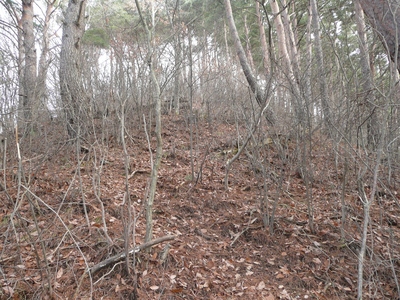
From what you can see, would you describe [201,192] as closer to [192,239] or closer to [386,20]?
[192,239]

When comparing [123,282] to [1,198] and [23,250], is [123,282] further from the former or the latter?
[1,198]

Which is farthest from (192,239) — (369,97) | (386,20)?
(386,20)

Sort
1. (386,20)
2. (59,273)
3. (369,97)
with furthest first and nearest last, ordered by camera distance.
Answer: (369,97) < (386,20) < (59,273)

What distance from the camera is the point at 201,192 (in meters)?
4.57

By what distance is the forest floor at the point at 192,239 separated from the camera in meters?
2.48

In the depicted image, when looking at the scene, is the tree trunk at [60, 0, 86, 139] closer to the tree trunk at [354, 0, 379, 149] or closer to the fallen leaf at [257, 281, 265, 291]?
the fallen leaf at [257, 281, 265, 291]

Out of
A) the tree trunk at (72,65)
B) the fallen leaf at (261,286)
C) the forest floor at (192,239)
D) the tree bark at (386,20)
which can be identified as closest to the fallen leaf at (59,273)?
the forest floor at (192,239)

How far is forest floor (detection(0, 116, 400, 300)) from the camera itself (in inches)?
97.5

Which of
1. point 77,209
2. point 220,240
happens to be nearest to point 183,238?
point 220,240

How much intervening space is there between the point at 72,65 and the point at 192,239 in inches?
148

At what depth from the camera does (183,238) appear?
11.2 ft

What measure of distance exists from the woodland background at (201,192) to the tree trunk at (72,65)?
0.03 m

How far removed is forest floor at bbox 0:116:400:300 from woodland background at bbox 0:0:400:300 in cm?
2

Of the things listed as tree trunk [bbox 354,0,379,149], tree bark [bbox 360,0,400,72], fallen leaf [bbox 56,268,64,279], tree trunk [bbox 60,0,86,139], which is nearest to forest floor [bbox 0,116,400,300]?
fallen leaf [bbox 56,268,64,279]
